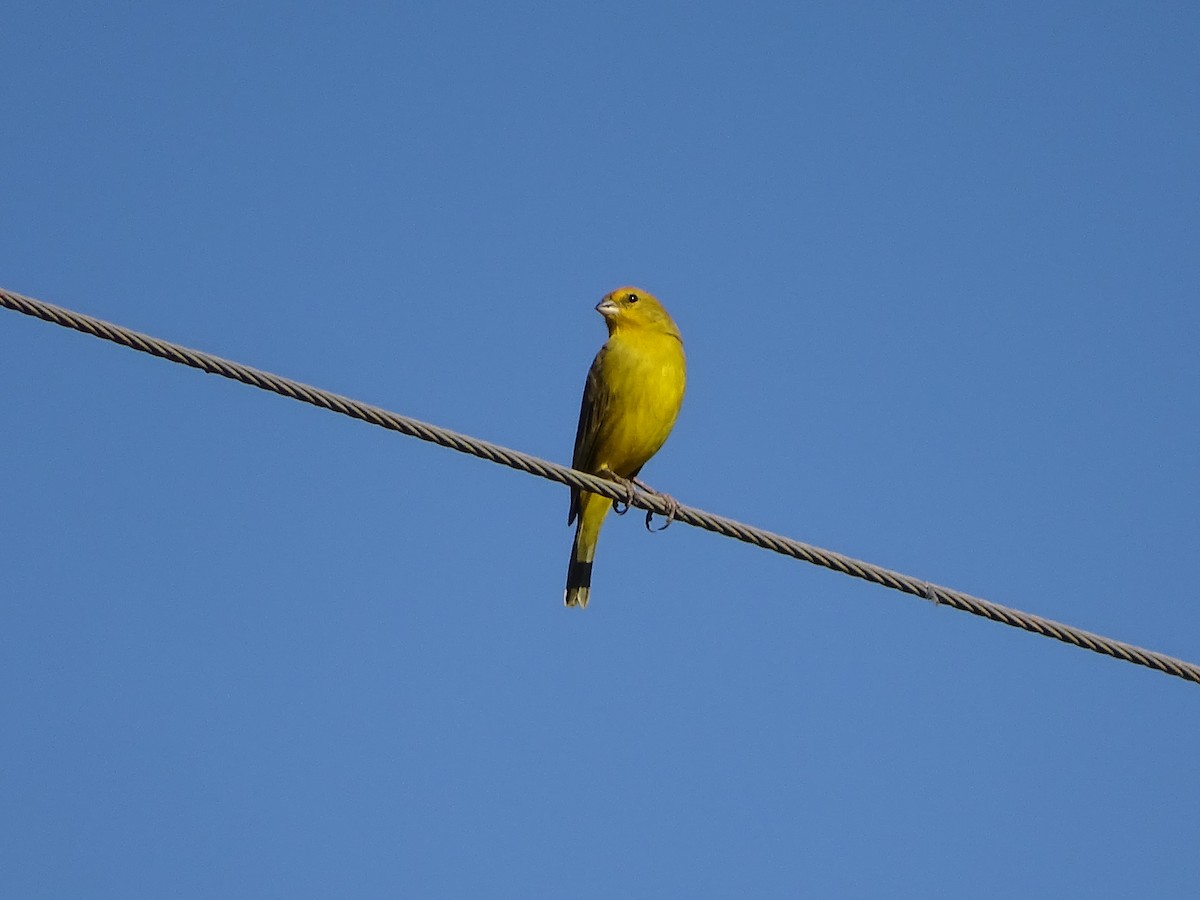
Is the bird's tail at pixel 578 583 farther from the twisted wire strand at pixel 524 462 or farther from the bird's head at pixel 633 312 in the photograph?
the twisted wire strand at pixel 524 462

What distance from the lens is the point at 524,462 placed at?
5.03 meters

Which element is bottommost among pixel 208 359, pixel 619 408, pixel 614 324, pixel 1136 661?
pixel 1136 661

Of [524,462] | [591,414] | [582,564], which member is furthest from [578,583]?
[524,462]

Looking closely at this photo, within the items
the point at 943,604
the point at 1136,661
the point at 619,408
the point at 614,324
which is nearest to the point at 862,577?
the point at 943,604

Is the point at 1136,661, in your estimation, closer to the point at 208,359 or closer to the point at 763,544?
the point at 763,544

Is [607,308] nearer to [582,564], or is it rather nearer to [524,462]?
[582,564]

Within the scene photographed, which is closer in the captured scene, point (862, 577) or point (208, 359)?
point (208, 359)

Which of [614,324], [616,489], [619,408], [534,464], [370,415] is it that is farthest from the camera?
[614,324]

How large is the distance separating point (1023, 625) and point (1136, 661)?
36cm

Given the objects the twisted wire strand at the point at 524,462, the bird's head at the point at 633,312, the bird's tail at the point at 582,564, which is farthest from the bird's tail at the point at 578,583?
the twisted wire strand at the point at 524,462

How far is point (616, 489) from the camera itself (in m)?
5.82

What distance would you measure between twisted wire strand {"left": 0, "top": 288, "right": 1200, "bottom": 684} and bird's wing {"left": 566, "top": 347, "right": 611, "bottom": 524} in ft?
10.00

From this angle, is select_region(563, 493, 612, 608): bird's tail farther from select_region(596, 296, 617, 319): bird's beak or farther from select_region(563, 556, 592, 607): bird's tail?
select_region(596, 296, 617, 319): bird's beak

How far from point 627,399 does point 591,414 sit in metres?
0.29
